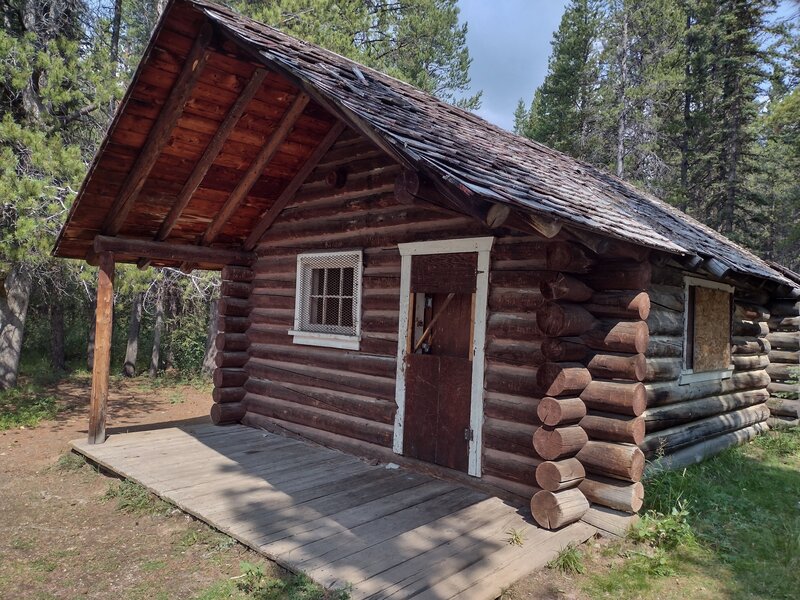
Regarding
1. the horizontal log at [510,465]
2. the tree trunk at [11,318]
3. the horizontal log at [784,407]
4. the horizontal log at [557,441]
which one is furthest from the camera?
the tree trunk at [11,318]

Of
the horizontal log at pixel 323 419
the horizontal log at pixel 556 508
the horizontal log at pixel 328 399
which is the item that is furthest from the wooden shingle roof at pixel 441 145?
the horizontal log at pixel 323 419

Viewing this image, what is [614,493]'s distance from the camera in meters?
4.54

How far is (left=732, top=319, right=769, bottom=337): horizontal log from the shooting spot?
8234 mm

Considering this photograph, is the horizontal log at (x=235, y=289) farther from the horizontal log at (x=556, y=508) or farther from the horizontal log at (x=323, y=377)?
the horizontal log at (x=556, y=508)

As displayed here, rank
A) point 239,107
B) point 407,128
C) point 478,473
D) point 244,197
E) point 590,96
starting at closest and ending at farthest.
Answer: point 407,128 < point 478,473 < point 239,107 < point 244,197 < point 590,96

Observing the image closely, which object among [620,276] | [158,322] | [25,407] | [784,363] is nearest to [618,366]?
[620,276]

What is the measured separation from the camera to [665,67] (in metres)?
19.8

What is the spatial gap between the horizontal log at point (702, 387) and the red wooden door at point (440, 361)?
2009 millimetres

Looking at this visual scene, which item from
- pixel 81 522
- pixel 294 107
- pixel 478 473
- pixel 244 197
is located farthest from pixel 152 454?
pixel 294 107

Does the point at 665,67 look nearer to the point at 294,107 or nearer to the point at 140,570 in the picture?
Result: the point at 294,107

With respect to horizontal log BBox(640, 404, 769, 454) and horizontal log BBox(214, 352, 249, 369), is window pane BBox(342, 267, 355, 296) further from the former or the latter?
horizontal log BBox(640, 404, 769, 454)

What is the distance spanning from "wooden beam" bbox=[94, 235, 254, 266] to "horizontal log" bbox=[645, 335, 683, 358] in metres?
6.01

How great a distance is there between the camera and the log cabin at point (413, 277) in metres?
4.53

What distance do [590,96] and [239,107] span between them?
19826mm
